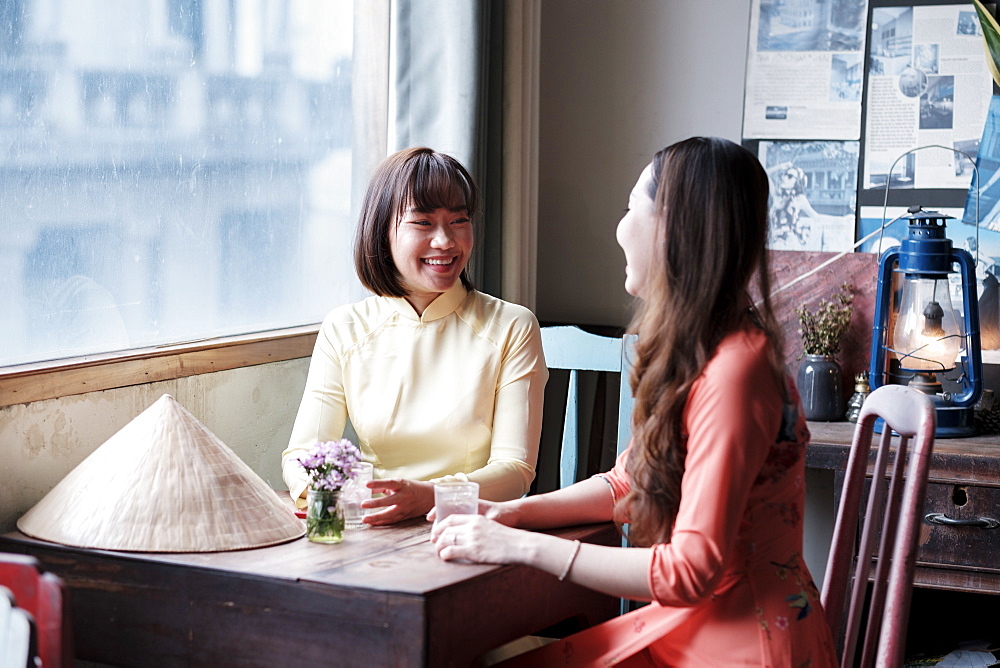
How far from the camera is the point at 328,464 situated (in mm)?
1465

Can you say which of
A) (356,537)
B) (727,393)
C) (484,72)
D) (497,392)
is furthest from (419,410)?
(484,72)

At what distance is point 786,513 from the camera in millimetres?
1328

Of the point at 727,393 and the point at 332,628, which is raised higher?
the point at 727,393

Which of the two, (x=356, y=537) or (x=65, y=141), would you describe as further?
(x=65, y=141)

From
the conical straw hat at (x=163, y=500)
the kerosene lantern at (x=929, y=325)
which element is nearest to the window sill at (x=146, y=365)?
the conical straw hat at (x=163, y=500)

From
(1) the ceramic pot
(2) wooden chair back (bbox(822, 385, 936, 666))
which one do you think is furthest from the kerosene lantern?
(2) wooden chair back (bbox(822, 385, 936, 666))

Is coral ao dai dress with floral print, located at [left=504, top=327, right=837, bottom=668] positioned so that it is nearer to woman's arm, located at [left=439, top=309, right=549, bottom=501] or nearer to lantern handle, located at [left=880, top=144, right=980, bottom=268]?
woman's arm, located at [left=439, top=309, right=549, bottom=501]

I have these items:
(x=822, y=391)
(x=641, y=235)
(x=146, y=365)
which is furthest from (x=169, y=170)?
(x=822, y=391)

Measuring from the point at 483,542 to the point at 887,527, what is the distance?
534 mm

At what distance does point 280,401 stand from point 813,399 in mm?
1160

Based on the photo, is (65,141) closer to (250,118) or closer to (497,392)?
(250,118)

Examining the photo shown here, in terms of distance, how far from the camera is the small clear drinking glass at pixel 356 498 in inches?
61.7

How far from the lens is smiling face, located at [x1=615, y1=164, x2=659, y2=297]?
1.36 meters

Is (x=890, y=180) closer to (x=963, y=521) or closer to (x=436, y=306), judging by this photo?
(x=963, y=521)
